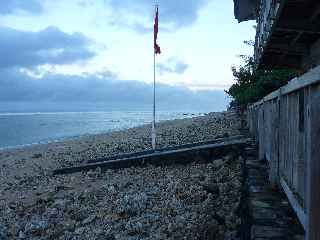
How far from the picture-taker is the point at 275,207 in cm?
404

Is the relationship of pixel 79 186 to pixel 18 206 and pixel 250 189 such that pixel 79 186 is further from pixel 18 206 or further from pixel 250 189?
pixel 250 189

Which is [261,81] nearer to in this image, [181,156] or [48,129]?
[181,156]

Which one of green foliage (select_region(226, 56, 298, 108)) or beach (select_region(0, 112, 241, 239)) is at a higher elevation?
green foliage (select_region(226, 56, 298, 108))

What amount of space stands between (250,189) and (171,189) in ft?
10.4

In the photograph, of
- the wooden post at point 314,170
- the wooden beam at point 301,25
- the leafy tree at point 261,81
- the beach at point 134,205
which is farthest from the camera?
the leafy tree at point 261,81

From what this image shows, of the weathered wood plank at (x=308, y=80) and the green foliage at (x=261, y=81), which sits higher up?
the green foliage at (x=261, y=81)

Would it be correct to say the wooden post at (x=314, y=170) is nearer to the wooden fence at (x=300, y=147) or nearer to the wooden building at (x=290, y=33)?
the wooden fence at (x=300, y=147)

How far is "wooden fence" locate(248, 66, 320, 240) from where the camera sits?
2195 mm

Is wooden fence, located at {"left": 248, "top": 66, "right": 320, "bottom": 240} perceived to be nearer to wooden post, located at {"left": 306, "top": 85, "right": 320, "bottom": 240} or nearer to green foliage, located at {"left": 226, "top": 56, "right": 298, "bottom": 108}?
wooden post, located at {"left": 306, "top": 85, "right": 320, "bottom": 240}

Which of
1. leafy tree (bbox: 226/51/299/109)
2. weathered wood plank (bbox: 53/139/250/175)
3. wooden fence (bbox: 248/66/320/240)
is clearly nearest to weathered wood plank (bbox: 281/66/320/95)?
wooden fence (bbox: 248/66/320/240)

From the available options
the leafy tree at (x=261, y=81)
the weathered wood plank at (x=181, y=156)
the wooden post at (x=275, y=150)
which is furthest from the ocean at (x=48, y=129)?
the wooden post at (x=275, y=150)

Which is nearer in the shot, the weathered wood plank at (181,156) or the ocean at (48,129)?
the weathered wood plank at (181,156)

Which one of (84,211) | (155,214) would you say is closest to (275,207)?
(155,214)

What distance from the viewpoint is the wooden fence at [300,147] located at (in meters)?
2.20
